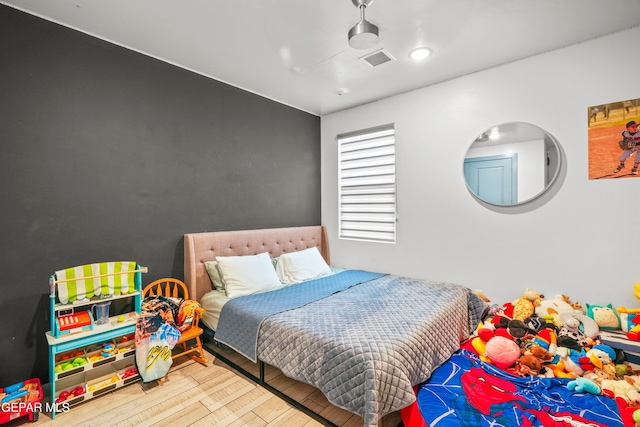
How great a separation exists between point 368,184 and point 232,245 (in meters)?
1.88

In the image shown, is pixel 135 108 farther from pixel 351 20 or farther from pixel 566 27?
pixel 566 27

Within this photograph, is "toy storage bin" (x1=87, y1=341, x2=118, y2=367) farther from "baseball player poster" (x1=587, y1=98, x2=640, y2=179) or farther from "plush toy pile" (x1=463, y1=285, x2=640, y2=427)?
"baseball player poster" (x1=587, y1=98, x2=640, y2=179)

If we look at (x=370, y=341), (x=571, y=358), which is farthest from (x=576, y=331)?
(x=370, y=341)

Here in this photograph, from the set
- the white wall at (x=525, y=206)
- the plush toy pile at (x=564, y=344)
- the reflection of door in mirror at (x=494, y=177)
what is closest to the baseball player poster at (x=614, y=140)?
the white wall at (x=525, y=206)

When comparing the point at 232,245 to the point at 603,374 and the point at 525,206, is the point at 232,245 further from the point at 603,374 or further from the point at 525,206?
the point at 603,374

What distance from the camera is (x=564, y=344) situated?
7.04ft

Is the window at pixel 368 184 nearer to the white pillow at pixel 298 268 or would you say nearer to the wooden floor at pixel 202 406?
the white pillow at pixel 298 268

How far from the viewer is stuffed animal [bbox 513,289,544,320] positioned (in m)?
2.48

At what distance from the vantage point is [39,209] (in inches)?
84.7

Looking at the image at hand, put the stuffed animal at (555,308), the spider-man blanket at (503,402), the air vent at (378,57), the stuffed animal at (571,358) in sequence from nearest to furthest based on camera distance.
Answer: the spider-man blanket at (503,402) < the stuffed animal at (571,358) < the stuffed animal at (555,308) < the air vent at (378,57)

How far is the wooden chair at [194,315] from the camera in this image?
256 centimetres
